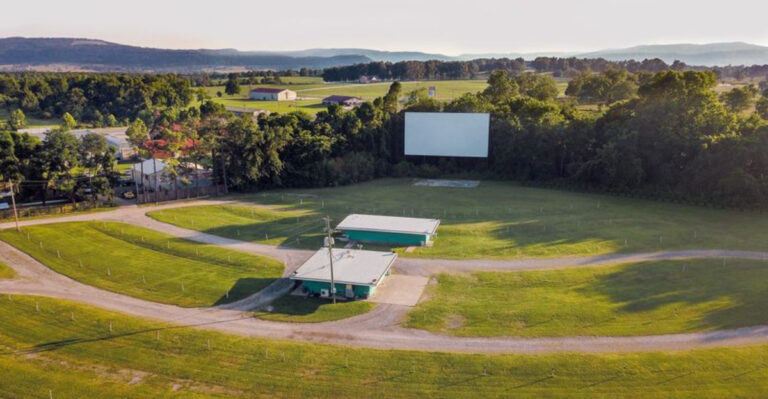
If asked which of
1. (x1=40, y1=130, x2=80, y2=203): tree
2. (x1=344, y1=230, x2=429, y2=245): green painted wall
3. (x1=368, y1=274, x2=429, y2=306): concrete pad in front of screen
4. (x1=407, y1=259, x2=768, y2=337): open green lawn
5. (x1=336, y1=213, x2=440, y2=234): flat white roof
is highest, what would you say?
(x1=40, y1=130, x2=80, y2=203): tree

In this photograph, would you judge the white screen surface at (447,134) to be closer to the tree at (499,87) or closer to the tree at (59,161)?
the tree at (499,87)

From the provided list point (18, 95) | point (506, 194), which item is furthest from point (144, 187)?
point (18, 95)

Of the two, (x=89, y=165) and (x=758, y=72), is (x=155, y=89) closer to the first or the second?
(x=89, y=165)

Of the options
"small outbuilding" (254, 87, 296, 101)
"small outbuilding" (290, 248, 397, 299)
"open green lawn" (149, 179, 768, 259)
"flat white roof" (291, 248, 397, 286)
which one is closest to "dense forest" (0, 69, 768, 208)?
"open green lawn" (149, 179, 768, 259)

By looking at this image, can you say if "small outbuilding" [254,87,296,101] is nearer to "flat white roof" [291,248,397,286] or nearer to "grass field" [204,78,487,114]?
"grass field" [204,78,487,114]

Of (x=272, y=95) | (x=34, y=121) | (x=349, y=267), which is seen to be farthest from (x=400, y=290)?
(x=34, y=121)

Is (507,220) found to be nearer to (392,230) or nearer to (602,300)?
(392,230)
